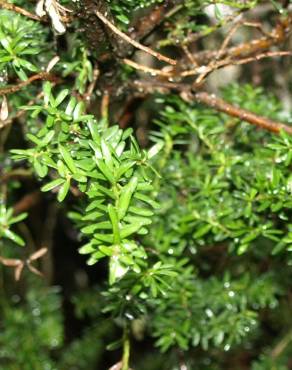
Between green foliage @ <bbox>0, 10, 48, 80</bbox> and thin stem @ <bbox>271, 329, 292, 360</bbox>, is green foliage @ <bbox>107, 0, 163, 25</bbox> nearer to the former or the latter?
green foliage @ <bbox>0, 10, 48, 80</bbox>

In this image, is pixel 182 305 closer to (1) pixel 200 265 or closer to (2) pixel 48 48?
(1) pixel 200 265

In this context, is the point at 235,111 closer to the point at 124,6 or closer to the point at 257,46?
the point at 257,46

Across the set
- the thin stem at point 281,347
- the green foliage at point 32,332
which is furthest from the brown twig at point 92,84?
the thin stem at point 281,347

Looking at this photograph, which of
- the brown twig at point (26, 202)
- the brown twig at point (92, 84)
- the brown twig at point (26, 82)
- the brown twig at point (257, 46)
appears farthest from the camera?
the brown twig at point (26, 202)

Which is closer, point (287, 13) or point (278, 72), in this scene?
point (287, 13)

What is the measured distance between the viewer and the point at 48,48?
81 cm

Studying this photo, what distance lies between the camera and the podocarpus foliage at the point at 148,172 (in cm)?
60

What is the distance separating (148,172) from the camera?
87 centimetres

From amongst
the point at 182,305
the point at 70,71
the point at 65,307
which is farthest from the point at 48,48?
the point at 65,307

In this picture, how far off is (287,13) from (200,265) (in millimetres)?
552

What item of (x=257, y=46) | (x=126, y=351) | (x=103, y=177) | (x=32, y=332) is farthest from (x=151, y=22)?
(x=32, y=332)

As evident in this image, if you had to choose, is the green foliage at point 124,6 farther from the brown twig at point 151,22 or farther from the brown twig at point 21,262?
the brown twig at point 21,262

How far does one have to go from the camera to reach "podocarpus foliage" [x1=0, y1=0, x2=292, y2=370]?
604mm

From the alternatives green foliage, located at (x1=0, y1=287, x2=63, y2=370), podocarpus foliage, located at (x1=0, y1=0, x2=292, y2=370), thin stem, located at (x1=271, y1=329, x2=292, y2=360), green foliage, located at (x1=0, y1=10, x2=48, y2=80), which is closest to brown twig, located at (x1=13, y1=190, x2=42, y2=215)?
podocarpus foliage, located at (x1=0, y1=0, x2=292, y2=370)
